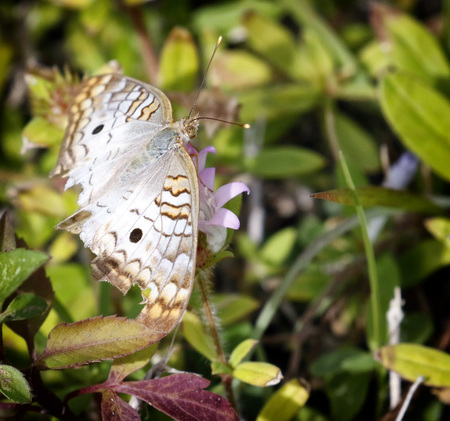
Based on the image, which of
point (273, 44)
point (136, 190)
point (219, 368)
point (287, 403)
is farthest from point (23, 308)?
point (273, 44)

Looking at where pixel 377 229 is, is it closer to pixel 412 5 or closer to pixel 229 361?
pixel 229 361

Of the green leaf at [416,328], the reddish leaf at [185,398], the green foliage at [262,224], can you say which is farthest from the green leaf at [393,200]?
the reddish leaf at [185,398]

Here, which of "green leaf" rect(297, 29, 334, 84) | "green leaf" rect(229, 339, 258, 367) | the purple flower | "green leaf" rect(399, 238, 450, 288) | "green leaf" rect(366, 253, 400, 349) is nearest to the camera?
the purple flower

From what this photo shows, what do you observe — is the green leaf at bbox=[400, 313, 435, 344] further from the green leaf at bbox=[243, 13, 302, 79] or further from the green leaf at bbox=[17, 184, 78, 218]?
the green leaf at bbox=[17, 184, 78, 218]

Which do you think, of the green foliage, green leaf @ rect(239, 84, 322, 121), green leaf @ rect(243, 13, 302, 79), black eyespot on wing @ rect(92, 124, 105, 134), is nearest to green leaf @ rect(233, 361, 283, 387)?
the green foliage

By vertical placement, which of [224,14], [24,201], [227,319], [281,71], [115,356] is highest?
[224,14]

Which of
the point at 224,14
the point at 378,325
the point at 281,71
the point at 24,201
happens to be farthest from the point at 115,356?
the point at 224,14

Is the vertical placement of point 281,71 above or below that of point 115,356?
above
